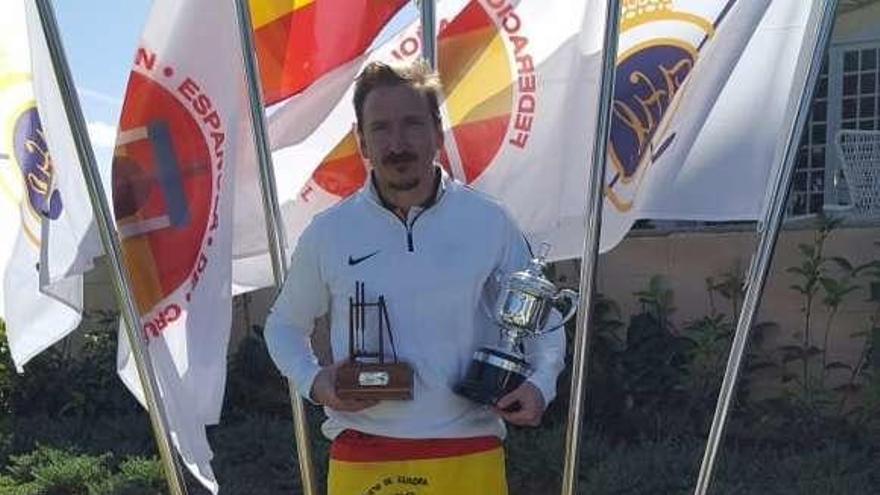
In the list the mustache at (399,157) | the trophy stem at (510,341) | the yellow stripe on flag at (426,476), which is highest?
the mustache at (399,157)

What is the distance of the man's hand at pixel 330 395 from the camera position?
2826 mm

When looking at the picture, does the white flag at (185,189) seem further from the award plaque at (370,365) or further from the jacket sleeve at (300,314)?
the award plaque at (370,365)

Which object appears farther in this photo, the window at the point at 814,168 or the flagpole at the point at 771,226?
the window at the point at 814,168

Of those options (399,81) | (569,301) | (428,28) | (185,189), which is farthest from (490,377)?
(185,189)

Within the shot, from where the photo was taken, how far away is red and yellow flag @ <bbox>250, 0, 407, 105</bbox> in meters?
3.83

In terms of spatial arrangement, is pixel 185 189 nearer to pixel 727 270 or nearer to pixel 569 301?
pixel 569 301

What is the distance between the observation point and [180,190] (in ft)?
12.0

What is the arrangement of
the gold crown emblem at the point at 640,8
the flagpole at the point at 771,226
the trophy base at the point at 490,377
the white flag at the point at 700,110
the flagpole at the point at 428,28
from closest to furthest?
the trophy base at the point at 490,377 < the flagpole at the point at 771,226 < the flagpole at the point at 428,28 < the white flag at the point at 700,110 < the gold crown emblem at the point at 640,8

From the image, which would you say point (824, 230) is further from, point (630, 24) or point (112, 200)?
point (112, 200)

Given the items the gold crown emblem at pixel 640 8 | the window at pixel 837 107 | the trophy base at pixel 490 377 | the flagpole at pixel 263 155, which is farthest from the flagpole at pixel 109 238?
the window at pixel 837 107

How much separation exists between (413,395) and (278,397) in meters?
Result: 4.13

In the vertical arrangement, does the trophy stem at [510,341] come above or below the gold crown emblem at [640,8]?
below

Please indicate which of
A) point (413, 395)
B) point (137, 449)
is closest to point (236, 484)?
point (137, 449)

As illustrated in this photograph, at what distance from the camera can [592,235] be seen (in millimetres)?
3307
